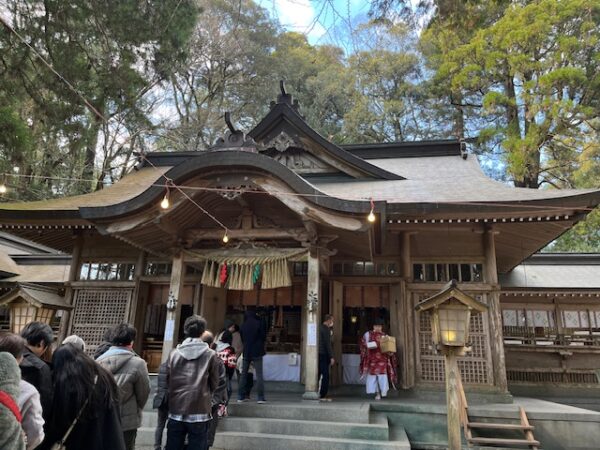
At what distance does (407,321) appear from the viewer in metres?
8.70

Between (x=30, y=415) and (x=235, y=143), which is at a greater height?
(x=235, y=143)

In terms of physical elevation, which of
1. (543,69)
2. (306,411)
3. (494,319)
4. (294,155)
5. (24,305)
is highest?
(543,69)

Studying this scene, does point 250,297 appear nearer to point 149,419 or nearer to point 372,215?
point 149,419

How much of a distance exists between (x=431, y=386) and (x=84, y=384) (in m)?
7.18

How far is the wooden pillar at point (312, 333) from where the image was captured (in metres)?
7.00

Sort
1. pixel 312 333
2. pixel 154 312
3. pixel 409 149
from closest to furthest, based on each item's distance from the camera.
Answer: pixel 312 333, pixel 154 312, pixel 409 149

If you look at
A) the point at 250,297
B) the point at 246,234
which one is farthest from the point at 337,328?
the point at 246,234

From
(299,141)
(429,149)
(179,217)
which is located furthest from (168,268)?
(429,149)

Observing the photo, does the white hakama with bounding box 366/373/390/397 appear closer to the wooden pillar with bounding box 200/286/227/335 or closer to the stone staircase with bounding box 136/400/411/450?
the stone staircase with bounding box 136/400/411/450

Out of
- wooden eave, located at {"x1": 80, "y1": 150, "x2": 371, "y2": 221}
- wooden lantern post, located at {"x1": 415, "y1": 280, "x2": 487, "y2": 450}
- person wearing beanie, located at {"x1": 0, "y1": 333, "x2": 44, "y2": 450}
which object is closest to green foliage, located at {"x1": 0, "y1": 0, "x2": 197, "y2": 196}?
wooden eave, located at {"x1": 80, "y1": 150, "x2": 371, "y2": 221}

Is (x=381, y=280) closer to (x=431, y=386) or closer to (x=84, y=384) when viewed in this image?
(x=431, y=386)

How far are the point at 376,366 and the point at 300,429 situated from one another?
2.46m

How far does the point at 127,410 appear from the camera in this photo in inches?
144

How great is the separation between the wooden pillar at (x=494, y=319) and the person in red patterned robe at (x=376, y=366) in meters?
1.99
